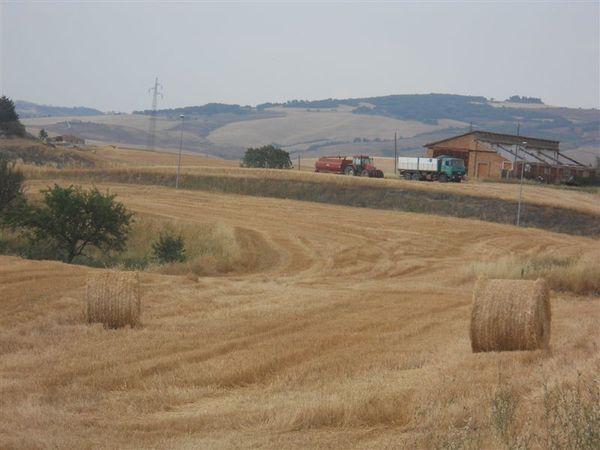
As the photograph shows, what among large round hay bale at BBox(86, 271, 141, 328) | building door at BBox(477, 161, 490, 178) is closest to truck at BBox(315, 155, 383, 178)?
building door at BBox(477, 161, 490, 178)

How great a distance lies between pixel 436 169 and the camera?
69.9 meters

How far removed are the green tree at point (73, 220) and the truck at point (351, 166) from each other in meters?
38.3

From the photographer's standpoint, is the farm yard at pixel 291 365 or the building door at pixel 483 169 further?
the building door at pixel 483 169

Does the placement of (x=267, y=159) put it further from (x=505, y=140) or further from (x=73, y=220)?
(x=73, y=220)

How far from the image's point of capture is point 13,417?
405 inches

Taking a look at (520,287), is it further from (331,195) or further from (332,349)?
(331,195)

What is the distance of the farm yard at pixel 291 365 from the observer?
31.1 ft

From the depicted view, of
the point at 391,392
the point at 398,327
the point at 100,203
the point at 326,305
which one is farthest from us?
the point at 100,203

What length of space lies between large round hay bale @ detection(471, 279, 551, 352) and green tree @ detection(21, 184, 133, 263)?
2286 centimetres

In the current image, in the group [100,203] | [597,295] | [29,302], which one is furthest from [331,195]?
[29,302]

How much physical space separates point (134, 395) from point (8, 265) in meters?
13.1

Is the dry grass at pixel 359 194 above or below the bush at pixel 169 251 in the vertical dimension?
above

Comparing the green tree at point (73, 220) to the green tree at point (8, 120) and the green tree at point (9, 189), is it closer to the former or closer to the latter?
the green tree at point (9, 189)

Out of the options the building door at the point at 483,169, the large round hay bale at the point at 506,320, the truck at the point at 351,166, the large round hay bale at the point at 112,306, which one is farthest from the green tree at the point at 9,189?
the building door at the point at 483,169
